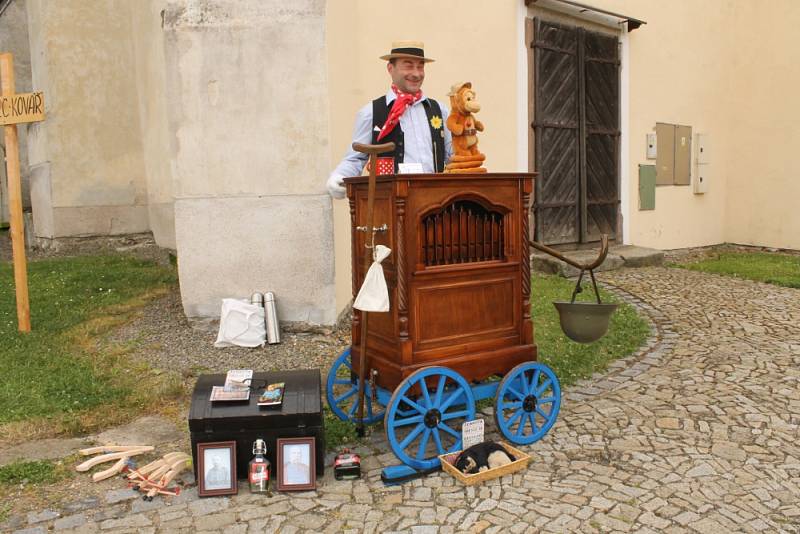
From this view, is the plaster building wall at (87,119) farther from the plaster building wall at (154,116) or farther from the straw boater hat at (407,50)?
the straw boater hat at (407,50)

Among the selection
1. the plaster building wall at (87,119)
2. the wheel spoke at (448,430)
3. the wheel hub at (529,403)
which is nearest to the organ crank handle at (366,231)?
the wheel spoke at (448,430)

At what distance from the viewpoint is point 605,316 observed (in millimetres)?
3693

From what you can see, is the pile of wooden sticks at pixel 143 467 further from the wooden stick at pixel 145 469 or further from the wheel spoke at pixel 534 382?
the wheel spoke at pixel 534 382

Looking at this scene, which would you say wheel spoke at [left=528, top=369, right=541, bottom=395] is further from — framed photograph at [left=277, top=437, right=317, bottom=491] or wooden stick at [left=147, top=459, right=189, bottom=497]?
wooden stick at [left=147, top=459, right=189, bottom=497]

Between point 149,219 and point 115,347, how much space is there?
5.08 metres

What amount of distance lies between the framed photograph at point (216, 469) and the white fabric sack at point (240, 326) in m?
2.35

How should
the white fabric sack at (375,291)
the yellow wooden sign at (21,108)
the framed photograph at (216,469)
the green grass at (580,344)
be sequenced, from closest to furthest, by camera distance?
the framed photograph at (216,469) < the white fabric sack at (375,291) < the green grass at (580,344) < the yellow wooden sign at (21,108)

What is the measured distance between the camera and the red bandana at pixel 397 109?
153 inches

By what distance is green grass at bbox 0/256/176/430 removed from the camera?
4.39 meters

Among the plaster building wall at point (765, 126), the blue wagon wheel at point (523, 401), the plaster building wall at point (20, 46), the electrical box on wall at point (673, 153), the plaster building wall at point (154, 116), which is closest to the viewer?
the blue wagon wheel at point (523, 401)

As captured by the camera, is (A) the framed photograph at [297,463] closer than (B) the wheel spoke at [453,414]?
Yes

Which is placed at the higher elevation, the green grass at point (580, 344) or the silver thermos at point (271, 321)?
the silver thermos at point (271, 321)

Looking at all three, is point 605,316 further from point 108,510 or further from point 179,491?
point 108,510

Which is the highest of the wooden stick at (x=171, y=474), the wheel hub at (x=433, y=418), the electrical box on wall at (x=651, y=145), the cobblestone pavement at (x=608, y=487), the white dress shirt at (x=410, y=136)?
the electrical box on wall at (x=651, y=145)
